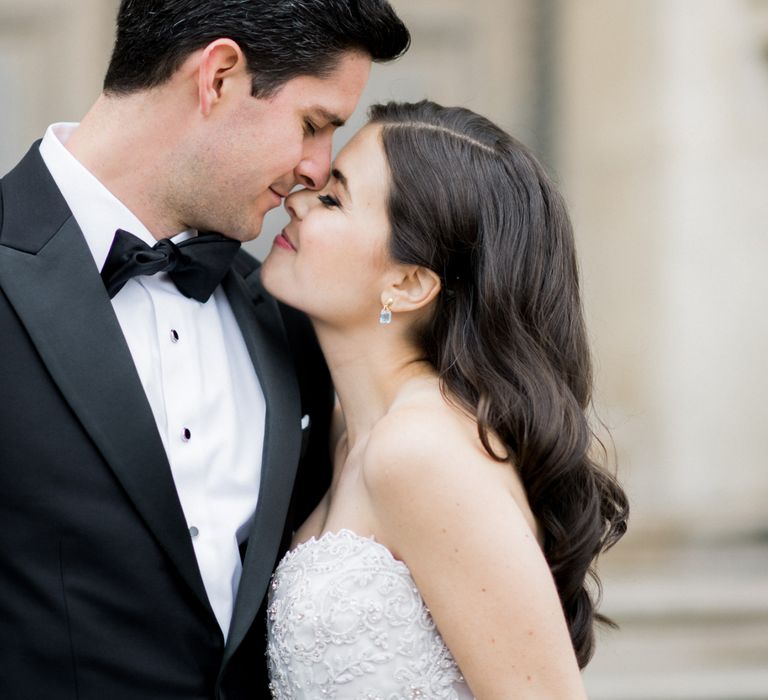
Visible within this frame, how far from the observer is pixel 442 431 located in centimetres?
233

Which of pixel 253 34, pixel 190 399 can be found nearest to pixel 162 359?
pixel 190 399

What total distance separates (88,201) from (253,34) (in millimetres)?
476

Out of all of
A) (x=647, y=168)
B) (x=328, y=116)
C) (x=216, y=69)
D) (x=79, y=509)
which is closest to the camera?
(x=79, y=509)

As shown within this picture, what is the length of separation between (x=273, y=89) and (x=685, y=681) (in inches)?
150

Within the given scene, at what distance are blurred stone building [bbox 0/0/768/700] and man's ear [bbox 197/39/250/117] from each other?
3947 mm

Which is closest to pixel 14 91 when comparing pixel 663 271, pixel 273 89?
pixel 663 271

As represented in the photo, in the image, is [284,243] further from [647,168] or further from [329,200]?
[647,168]

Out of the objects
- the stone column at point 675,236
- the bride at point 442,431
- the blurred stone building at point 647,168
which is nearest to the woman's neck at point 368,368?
the bride at point 442,431

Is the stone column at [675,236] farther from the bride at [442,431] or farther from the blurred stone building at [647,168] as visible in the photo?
the bride at [442,431]

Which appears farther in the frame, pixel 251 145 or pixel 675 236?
pixel 675 236

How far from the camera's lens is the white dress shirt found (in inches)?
89.5

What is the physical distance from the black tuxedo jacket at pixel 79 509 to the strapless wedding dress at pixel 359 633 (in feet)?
0.57

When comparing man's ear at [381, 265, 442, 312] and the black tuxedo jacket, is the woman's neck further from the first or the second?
the black tuxedo jacket

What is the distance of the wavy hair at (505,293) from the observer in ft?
8.15
